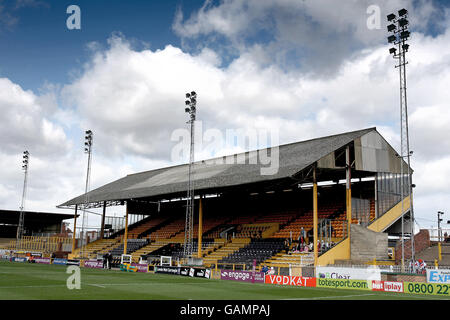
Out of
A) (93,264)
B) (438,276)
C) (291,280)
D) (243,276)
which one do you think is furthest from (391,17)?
(93,264)

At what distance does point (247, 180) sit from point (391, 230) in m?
12.7

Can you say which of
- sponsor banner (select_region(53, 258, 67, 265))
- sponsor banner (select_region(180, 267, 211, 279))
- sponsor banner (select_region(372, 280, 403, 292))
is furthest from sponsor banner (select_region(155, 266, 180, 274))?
sponsor banner (select_region(372, 280, 403, 292))

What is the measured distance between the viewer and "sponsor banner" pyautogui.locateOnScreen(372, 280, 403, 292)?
22906mm

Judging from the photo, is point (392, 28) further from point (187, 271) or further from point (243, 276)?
point (187, 271)

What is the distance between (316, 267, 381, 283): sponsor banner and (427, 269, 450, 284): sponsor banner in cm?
247

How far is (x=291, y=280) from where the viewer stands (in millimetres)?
27375

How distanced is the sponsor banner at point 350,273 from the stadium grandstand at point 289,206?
16.2 ft

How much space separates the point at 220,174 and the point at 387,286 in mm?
21212

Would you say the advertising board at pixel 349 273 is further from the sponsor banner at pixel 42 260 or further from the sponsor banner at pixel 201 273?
the sponsor banner at pixel 42 260

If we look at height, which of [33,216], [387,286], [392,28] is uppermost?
[392,28]

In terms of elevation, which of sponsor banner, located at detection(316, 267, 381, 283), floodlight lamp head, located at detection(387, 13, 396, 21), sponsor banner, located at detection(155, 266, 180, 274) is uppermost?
floodlight lamp head, located at detection(387, 13, 396, 21)

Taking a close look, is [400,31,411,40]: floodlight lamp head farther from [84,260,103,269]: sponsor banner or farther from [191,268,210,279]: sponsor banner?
[84,260,103,269]: sponsor banner

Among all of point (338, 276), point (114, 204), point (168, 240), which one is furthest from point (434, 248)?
point (114, 204)
